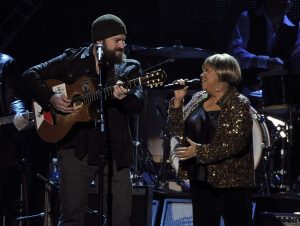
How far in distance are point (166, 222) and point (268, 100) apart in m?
2.13

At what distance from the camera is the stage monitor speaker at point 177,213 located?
6.88 m

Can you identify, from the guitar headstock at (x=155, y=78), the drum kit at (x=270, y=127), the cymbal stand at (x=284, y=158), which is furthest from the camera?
the cymbal stand at (x=284, y=158)

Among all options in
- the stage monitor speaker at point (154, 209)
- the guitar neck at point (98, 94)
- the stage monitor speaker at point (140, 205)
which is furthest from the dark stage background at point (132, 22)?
the guitar neck at point (98, 94)

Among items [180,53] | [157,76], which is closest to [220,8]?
[180,53]

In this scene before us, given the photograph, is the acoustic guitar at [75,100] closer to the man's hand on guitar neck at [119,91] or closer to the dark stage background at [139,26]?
the man's hand on guitar neck at [119,91]

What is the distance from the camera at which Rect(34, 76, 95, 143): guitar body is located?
527 centimetres

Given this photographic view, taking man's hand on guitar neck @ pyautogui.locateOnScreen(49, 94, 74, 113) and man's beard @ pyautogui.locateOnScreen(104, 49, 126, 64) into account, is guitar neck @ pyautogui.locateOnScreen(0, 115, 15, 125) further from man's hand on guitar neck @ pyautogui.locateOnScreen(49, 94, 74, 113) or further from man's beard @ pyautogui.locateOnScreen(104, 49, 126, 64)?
man's beard @ pyautogui.locateOnScreen(104, 49, 126, 64)

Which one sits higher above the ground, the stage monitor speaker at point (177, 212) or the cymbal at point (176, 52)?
the cymbal at point (176, 52)

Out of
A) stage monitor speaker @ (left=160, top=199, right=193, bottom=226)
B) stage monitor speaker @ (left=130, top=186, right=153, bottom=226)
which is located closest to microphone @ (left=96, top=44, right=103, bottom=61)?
stage monitor speaker @ (left=130, top=186, right=153, bottom=226)

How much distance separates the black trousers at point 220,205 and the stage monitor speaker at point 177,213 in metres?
1.76

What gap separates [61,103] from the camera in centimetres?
530

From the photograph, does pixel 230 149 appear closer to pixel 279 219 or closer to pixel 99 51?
pixel 99 51

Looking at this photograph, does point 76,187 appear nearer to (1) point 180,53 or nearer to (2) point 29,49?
(1) point 180,53

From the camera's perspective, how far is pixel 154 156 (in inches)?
368
